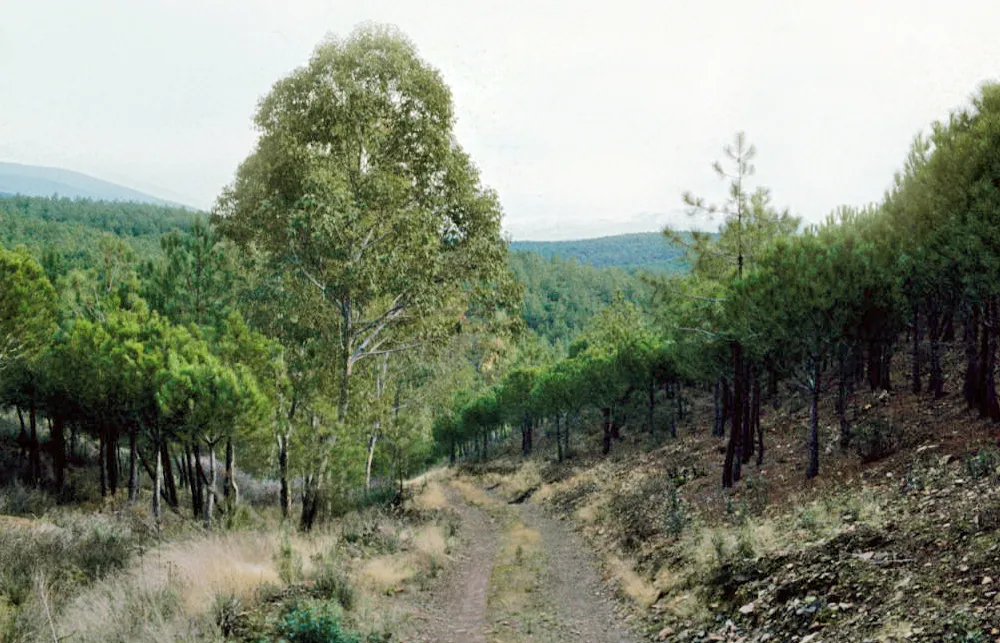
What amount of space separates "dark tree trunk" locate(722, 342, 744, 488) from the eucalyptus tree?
8.58 metres

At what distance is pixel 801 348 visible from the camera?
17625 millimetres

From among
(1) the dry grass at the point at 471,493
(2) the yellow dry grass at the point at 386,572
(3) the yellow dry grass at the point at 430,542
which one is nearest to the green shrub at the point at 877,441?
(3) the yellow dry grass at the point at 430,542

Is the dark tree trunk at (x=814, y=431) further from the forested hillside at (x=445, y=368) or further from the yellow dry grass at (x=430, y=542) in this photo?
the yellow dry grass at (x=430, y=542)

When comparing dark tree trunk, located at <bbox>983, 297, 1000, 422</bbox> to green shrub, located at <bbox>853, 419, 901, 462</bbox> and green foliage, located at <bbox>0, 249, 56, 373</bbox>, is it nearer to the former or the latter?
green shrub, located at <bbox>853, 419, 901, 462</bbox>

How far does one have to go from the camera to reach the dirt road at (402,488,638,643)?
10.5m

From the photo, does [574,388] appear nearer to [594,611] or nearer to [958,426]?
[958,426]

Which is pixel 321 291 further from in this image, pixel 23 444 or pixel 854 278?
pixel 23 444

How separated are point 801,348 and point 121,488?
111 feet

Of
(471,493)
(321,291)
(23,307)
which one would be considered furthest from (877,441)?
(471,493)

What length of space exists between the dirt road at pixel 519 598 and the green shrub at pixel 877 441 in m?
8.16

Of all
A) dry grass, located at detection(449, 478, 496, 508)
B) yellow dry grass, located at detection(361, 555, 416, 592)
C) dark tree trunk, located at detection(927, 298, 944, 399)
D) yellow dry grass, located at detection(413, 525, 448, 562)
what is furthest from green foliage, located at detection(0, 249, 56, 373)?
dark tree trunk, located at detection(927, 298, 944, 399)

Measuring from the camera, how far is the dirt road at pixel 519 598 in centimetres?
1045

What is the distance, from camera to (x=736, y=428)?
65.8ft

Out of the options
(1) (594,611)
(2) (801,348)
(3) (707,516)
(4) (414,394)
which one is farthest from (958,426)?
(4) (414,394)
